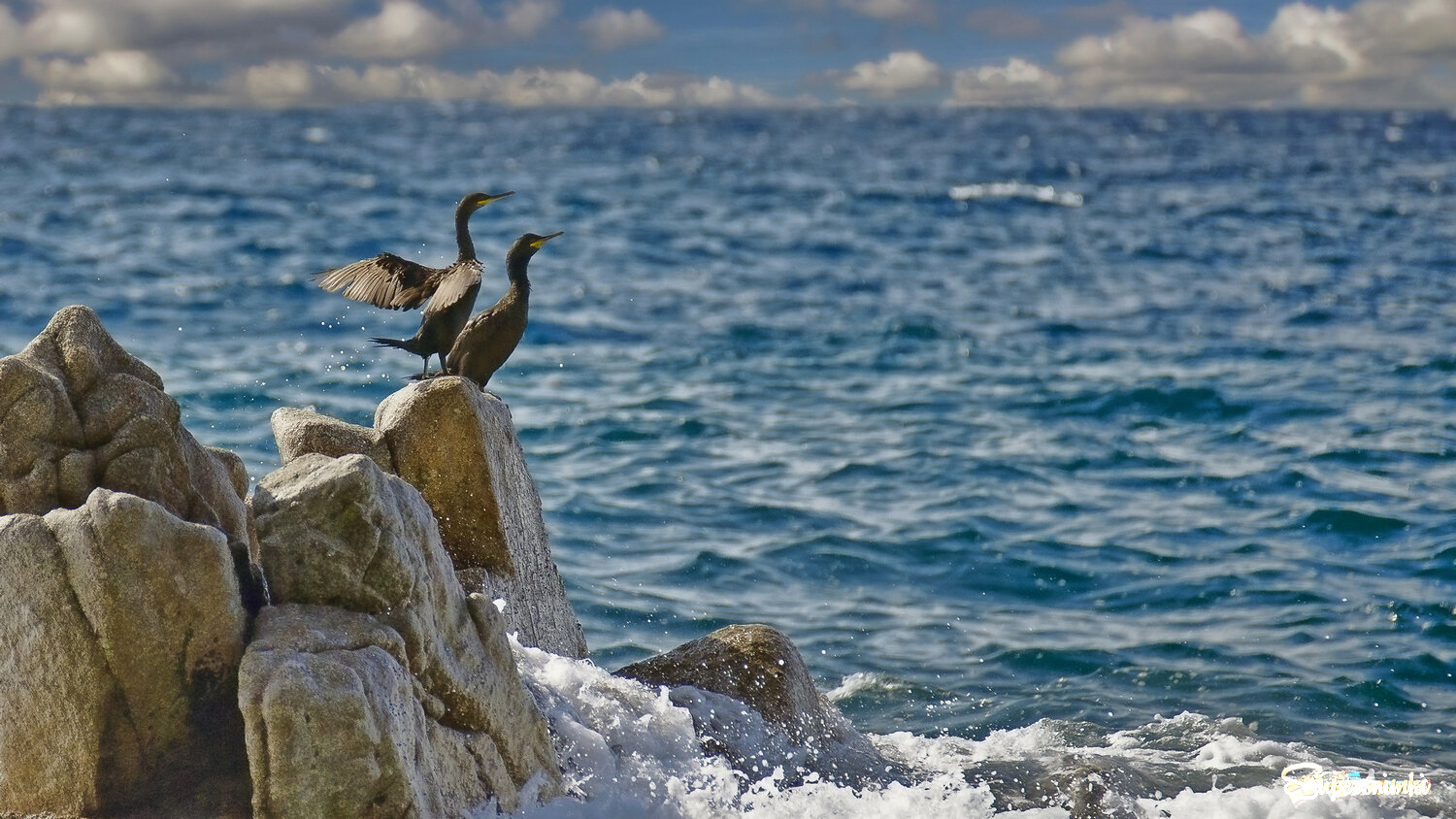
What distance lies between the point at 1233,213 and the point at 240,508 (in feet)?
107

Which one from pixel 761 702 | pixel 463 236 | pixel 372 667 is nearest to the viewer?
pixel 372 667

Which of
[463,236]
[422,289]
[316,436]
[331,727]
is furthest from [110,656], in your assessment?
[463,236]

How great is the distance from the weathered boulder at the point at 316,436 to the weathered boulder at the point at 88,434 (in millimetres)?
828

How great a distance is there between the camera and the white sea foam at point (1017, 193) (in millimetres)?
39062

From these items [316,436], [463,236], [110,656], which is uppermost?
[463,236]

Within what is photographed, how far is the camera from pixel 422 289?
6.23 metres

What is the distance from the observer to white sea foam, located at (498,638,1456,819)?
16.4 ft

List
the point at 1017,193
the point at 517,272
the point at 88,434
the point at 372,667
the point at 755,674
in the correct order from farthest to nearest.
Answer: the point at 1017,193, the point at 517,272, the point at 755,674, the point at 88,434, the point at 372,667

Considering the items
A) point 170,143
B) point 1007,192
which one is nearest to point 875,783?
point 1007,192

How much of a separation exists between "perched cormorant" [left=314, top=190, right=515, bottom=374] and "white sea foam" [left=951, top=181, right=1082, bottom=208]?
33.0 meters

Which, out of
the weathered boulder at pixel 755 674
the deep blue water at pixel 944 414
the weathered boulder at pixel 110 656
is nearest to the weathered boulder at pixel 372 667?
the weathered boulder at pixel 110 656

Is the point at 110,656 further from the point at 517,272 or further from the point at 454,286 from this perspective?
the point at 517,272

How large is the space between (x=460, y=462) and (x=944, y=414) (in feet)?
29.9

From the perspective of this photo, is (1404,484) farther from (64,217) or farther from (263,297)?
(64,217)
